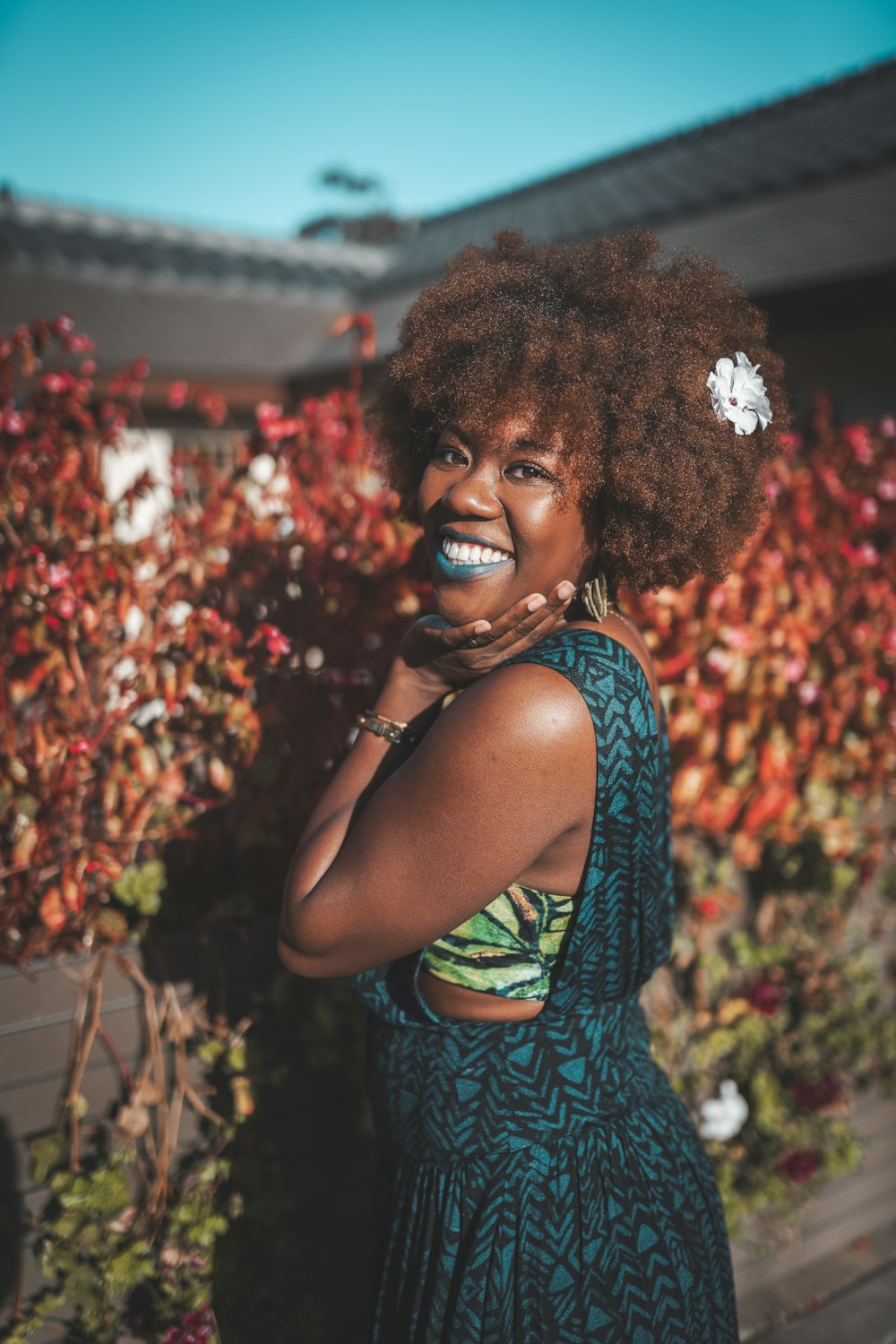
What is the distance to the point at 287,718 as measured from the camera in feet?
7.91

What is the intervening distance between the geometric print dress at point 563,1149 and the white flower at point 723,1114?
1.34 meters

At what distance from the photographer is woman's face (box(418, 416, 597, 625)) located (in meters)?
1.43

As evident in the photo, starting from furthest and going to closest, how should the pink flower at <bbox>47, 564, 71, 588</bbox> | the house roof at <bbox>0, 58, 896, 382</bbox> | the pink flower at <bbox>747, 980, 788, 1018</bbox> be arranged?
the house roof at <bbox>0, 58, 896, 382</bbox>
the pink flower at <bbox>747, 980, 788, 1018</bbox>
the pink flower at <bbox>47, 564, 71, 588</bbox>

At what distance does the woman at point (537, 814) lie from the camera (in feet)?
4.49

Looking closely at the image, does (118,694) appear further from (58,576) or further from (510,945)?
(510,945)

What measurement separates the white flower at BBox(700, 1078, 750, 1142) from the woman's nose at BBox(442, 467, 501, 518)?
7.31 ft

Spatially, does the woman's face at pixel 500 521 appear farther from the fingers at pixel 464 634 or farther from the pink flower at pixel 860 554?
the pink flower at pixel 860 554

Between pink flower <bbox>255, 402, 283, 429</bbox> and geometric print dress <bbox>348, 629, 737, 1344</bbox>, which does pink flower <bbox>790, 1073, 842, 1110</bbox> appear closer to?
geometric print dress <bbox>348, 629, 737, 1344</bbox>

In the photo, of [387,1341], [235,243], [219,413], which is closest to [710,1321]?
[387,1341]

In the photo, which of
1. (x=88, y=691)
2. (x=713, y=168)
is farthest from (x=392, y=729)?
(x=713, y=168)

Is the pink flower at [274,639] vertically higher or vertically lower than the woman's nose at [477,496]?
lower

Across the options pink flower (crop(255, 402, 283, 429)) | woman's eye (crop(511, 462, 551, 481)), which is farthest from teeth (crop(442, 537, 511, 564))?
pink flower (crop(255, 402, 283, 429))

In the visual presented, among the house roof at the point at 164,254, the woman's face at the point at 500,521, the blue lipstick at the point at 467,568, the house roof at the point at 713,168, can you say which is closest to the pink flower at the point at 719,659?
the woman's face at the point at 500,521

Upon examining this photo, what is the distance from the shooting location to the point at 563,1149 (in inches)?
62.0
